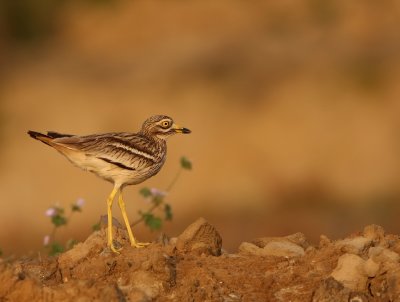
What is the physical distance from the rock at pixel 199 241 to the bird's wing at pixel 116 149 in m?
0.76

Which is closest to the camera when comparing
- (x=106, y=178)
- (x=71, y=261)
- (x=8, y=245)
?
(x=71, y=261)

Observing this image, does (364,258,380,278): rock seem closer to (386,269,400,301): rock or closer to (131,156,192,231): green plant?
(386,269,400,301): rock

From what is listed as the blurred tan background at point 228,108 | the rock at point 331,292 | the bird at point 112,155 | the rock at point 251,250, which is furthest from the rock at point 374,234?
the blurred tan background at point 228,108

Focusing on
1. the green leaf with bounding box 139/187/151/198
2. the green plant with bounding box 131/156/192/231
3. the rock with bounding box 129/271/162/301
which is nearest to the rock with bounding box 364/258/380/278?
the rock with bounding box 129/271/162/301

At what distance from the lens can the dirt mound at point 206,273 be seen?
9.66m

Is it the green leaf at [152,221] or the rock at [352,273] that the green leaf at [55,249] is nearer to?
the green leaf at [152,221]

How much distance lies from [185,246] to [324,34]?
71.6 ft

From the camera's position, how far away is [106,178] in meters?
11.4

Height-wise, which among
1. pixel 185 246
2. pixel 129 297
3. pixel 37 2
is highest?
pixel 37 2

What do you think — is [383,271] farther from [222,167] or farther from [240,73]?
[240,73]

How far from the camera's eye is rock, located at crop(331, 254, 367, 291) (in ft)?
32.3

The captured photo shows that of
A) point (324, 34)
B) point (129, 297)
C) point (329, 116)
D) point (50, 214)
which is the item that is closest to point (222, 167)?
point (329, 116)

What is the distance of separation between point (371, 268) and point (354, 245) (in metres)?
0.47

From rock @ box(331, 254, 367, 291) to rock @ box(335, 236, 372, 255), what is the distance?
0.30 meters
